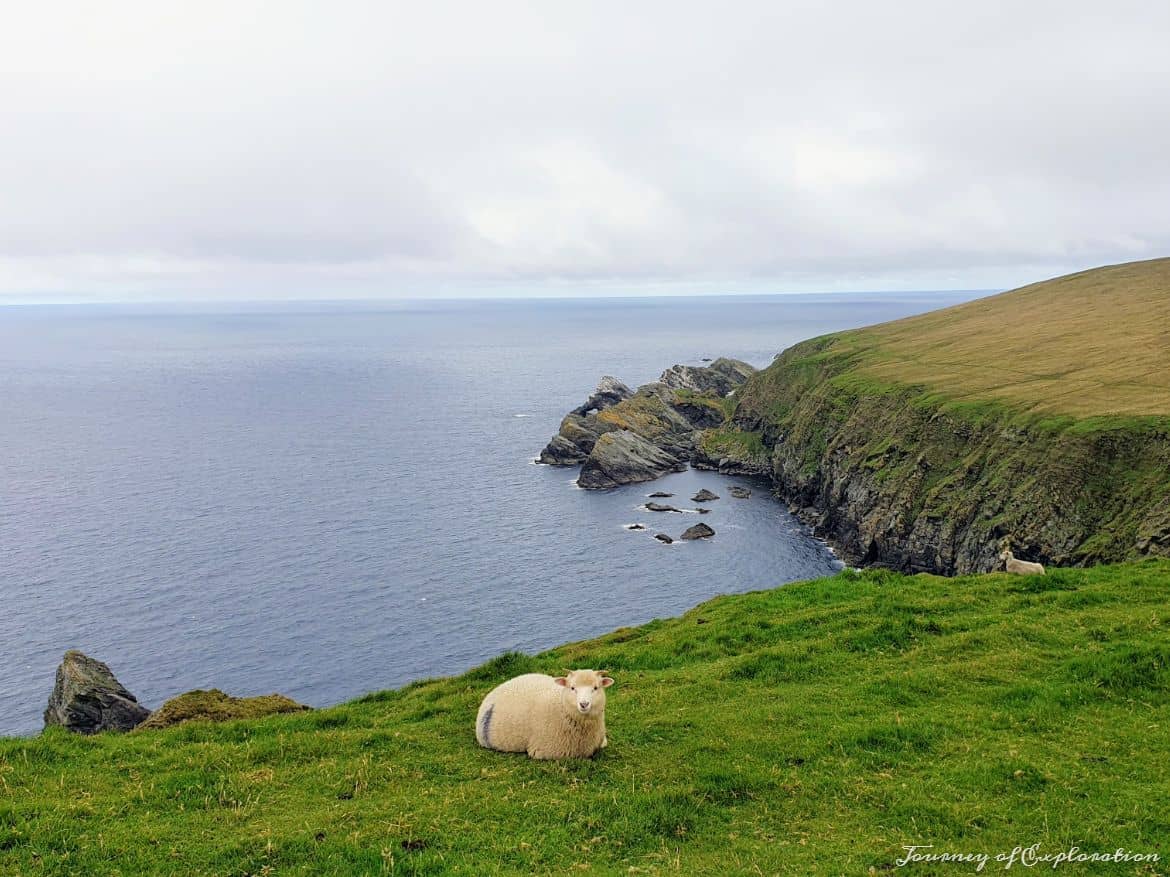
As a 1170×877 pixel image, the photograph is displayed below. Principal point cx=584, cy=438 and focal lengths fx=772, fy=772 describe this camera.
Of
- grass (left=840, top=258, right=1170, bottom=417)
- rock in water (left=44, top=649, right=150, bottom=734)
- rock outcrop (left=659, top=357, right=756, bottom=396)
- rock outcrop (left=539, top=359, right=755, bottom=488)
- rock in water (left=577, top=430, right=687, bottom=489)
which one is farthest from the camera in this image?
rock outcrop (left=659, top=357, right=756, bottom=396)

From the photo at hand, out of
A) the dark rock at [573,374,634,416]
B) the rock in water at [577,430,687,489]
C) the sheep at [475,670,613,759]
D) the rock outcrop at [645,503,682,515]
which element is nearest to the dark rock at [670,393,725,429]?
the dark rock at [573,374,634,416]

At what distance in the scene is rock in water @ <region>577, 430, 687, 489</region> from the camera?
5261 inches

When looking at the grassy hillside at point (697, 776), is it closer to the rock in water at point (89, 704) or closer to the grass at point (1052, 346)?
the rock in water at point (89, 704)

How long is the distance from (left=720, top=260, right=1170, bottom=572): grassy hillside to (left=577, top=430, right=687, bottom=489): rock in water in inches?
663

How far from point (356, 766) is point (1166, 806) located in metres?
14.5

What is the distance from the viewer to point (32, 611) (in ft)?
264

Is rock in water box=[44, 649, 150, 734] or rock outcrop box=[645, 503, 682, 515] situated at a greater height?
rock in water box=[44, 649, 150, 734]

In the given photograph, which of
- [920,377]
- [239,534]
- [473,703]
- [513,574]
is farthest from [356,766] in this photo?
[920,377]

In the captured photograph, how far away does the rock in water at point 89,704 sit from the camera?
31344 millimetres

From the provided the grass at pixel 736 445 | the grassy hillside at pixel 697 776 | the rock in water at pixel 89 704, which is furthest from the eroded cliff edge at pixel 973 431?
the rock in water at pixel 89 704

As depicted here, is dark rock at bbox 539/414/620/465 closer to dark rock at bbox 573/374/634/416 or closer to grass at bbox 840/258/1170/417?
dark rock at bbox 573/374/634/416

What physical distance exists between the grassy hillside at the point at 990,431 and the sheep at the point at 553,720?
60382 millimetres

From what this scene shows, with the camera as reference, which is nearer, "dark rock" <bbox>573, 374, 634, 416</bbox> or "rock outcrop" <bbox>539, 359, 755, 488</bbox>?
"rock outcrop" <bbox>539, 359, 755, 488</bbox>

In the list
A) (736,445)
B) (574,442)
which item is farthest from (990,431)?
(574,442)
